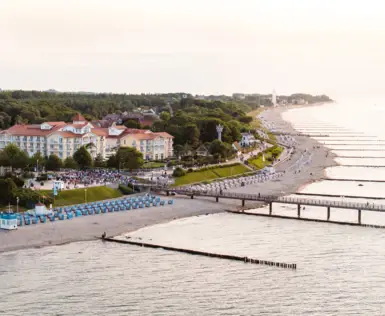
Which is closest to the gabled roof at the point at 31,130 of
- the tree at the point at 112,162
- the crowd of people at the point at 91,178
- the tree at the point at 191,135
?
the tree at the point at 112,162


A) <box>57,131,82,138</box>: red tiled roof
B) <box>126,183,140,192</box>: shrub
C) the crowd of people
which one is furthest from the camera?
<box>57,131,82,138</box>: red tiled roof

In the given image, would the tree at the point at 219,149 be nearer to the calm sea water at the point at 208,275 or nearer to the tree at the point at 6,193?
the calm sea water at the point at 208,275

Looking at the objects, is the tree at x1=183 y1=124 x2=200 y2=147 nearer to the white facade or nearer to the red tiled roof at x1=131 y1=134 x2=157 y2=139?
the red tiled roof at x1=131 y1=134 x2=157 y2=139

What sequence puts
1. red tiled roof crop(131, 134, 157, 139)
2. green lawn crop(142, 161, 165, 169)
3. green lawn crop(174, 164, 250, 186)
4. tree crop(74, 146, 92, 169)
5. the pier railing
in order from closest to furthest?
the pier railing < green lawn crop(174, 164, 250, 186) < tree crop(74, 146, 92, 169) < green lawn crop(142, 161, 165, 169) < red tiled roof crop(131, 134, 157, 139)

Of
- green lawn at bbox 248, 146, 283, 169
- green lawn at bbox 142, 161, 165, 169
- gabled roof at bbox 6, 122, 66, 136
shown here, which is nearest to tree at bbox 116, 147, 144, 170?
green lawn at bbox 142, 161, 165, 169

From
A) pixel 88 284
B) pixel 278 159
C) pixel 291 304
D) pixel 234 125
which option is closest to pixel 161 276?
pixel 88 284

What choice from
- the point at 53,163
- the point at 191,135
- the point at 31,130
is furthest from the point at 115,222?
the point at 191,135

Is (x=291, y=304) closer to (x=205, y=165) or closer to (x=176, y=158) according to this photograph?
(x=205, y=165)
